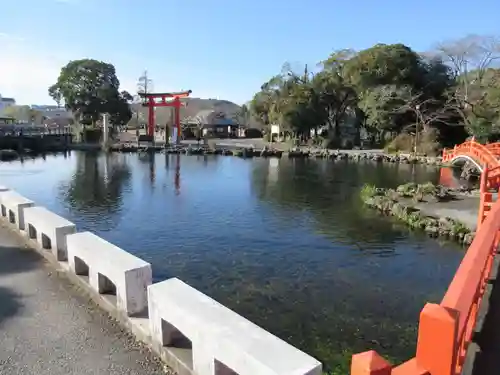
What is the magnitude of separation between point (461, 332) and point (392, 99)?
35.0 m

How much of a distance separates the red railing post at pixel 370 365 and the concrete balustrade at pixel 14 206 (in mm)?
6642

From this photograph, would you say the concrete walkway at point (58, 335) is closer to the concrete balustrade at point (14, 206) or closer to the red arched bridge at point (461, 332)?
the concrete balustrade at point (14, 206)

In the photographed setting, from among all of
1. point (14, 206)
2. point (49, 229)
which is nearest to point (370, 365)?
point (49, 229)

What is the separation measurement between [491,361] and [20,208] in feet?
22.7

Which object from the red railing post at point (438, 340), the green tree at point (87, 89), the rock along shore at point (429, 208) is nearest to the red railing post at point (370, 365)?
the red railing post at point (438, 340)

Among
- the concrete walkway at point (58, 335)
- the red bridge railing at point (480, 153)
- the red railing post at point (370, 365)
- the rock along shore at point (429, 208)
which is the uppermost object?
the red bridge railing at point (480, 153)

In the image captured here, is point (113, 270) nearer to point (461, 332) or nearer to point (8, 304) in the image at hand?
point (8, 304)

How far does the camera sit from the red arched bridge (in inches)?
65.2

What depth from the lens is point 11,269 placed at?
215 inches

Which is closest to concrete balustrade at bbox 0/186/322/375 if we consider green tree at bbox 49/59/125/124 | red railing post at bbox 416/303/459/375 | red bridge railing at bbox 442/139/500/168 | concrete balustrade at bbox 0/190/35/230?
red railing post at bbox 416/303/459/375

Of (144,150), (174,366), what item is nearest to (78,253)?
(174,366)

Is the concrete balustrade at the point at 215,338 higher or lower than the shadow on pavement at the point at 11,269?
higher

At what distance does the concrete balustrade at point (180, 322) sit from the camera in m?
2.57

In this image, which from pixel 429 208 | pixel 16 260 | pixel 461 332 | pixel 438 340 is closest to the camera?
pixel 438 340
